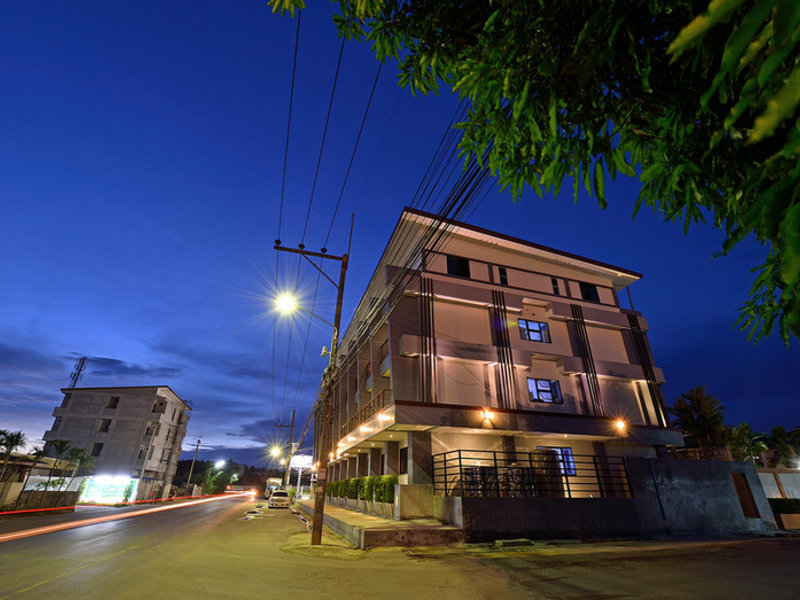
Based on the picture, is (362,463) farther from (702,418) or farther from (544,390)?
(702,418)

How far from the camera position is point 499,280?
2488cm

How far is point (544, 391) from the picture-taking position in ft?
74.8

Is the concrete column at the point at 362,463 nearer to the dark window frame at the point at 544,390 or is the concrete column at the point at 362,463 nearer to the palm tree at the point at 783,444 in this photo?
the dark window frame at the point at 544,390

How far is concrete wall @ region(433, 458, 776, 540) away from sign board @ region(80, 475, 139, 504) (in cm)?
3692

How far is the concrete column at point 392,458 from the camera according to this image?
2138 cm

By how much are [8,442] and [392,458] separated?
75.4ft

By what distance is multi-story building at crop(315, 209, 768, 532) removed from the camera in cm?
1808

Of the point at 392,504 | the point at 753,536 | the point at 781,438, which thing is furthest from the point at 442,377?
the point at 781,438

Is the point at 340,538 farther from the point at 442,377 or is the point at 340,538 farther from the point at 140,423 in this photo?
the point at 140,423

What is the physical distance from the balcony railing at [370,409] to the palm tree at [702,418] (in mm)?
35193

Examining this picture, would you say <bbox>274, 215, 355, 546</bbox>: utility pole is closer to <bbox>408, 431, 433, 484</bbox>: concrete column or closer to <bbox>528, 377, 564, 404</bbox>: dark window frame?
<bbox>408, 431, 433, 484</bbox>: concrete column

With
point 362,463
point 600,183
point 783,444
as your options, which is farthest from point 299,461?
point 783,444

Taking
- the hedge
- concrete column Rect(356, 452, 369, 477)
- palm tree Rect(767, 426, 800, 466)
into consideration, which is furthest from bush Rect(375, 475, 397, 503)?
palm tree Rect(767, 426, 800, 466)

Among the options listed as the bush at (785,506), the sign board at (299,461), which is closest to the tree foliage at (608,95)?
the bush at (785,506)
